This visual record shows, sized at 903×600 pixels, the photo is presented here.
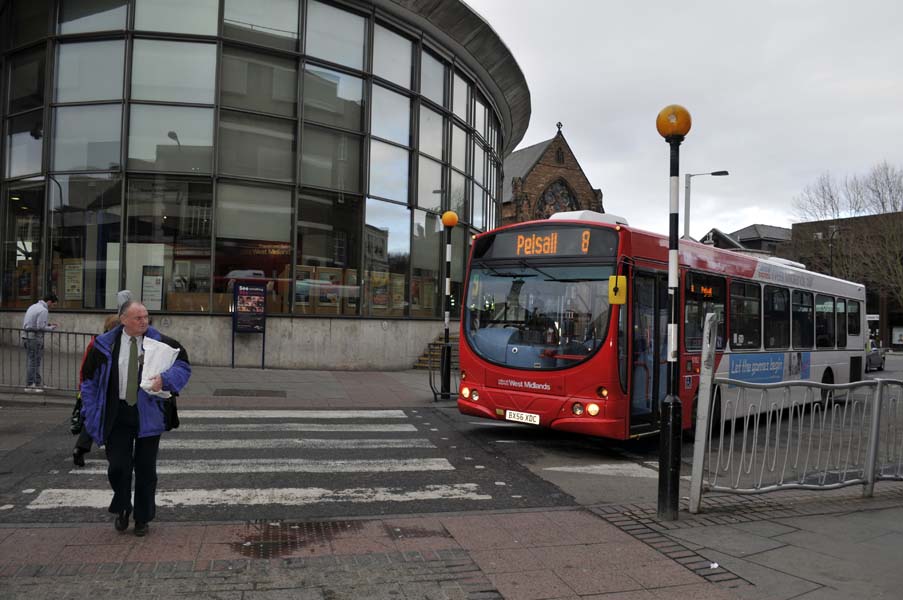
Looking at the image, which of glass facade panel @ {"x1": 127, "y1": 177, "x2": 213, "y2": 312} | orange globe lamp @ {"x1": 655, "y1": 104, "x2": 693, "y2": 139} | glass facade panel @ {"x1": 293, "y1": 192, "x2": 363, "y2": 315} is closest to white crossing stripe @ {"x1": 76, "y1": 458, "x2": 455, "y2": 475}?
orange globe lamp @ {"x1": 655, "y1": 104, "x2": 693, "y2": 139}

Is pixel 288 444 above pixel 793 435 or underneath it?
underneath

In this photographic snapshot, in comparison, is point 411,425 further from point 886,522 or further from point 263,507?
point 886,522

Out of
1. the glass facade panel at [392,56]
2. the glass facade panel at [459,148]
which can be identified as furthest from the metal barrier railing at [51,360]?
the glass facade panel at [459,148]

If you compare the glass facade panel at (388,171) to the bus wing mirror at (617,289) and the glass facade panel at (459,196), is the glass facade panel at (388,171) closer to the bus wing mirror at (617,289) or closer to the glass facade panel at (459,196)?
the glass facade panel at (459,196)

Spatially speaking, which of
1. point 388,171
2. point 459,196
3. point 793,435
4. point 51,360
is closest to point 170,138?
point 388,171

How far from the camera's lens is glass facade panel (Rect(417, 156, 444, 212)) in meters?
21.7

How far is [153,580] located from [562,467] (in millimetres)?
5071

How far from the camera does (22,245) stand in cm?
1869

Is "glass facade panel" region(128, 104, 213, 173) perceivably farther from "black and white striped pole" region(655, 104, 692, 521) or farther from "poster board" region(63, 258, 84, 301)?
"black and white striped pole" region(655, 104, 692, 521)

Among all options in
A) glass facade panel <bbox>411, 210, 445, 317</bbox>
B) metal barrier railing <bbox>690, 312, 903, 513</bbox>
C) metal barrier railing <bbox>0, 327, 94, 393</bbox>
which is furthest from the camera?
glass facade panel <bbox>411, 210, 445, 317</bbox>

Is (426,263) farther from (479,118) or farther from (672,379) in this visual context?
(672,379)

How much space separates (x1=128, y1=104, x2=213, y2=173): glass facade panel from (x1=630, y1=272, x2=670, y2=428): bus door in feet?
42.2

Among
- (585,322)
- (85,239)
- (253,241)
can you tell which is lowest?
(585,322)

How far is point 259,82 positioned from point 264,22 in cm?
163
